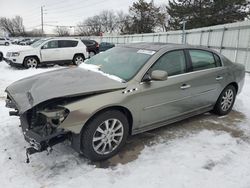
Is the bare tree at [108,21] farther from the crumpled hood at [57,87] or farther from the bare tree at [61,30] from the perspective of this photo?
the crumpled hood at [57,87]

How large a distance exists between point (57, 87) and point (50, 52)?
9992 mm

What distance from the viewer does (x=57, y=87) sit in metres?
3.28

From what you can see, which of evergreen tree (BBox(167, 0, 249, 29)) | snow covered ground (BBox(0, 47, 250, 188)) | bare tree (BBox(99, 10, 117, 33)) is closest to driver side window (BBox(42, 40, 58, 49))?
snow covered ground (BBox(0, 47, 250, 188))

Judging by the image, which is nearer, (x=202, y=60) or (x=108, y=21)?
(x=202, y=60)

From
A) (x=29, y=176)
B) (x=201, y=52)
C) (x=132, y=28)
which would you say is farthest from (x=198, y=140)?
(x=132, y=28)

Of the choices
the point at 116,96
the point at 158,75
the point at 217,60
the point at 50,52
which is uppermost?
the point at 217,60

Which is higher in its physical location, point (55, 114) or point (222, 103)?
point (55, 114)

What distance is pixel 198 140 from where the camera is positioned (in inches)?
162

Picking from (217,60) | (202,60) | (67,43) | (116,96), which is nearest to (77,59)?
(67,43)

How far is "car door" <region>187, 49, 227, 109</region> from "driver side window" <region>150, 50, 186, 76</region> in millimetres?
213

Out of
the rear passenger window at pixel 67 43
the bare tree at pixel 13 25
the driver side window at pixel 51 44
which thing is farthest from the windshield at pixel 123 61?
the bare tree at pixel 13 25

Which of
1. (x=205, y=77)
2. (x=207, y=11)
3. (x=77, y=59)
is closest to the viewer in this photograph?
(x=205, y=77)

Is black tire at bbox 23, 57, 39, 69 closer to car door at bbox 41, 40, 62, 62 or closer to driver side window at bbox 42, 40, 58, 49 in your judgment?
car door at bbox 41, 40, 62, 62

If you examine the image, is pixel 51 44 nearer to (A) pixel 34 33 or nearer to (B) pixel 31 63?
(B) pixel 31 63
